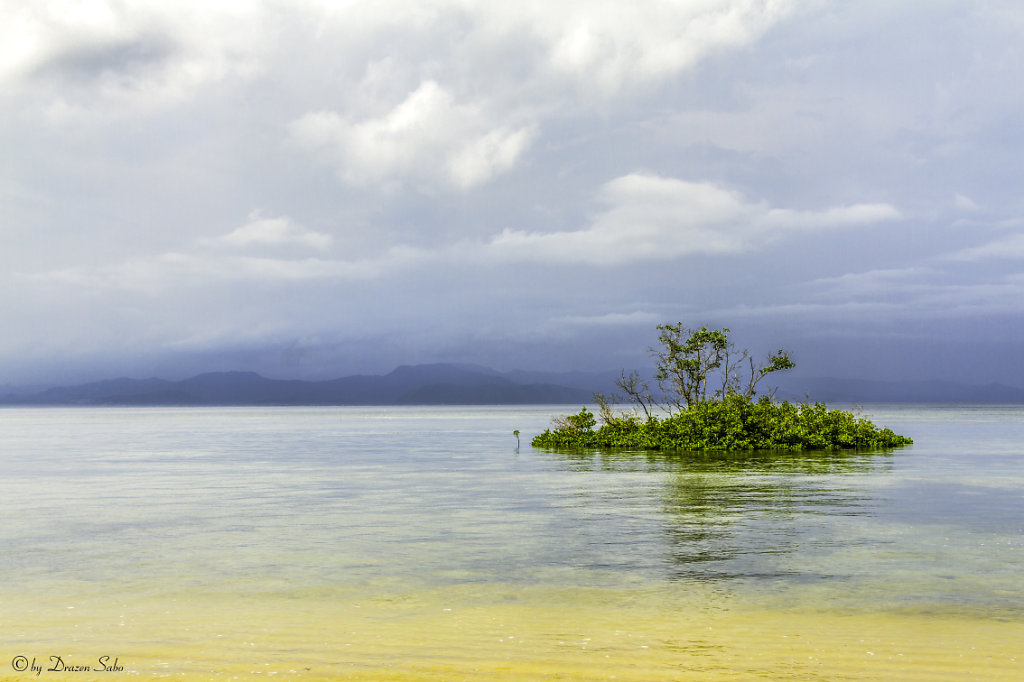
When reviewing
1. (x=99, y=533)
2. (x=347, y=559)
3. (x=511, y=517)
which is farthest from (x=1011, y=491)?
(x=99, y=533)

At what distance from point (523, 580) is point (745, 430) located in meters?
40.1

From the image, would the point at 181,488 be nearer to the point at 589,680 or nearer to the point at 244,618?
the point at 244,618

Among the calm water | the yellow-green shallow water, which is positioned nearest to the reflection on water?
the calm water

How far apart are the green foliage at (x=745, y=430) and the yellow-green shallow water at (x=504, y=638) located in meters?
39.3

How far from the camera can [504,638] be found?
40.0ft

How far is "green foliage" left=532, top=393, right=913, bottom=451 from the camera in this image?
53000 millimetres

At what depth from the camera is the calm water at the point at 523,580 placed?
1130 cm

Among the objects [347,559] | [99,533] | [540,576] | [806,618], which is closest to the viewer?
[806,618]

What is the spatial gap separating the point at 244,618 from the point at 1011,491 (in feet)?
94.0

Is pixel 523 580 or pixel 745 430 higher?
pixel 745 430

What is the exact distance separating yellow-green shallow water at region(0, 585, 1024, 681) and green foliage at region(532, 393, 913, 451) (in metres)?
39.3

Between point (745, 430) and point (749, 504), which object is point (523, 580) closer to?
point (749, 504)

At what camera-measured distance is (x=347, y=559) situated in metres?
18.3

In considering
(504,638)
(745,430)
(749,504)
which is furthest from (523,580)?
(745,430)
